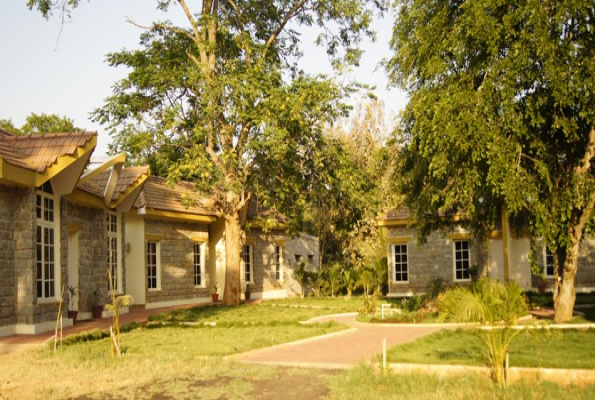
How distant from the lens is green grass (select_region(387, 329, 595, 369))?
1034 cm

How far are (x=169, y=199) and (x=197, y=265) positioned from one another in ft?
9.77

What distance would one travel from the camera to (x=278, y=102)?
21.5m

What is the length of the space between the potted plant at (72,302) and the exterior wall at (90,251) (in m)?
0.31

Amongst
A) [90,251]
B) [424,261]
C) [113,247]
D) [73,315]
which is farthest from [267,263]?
[73,315]

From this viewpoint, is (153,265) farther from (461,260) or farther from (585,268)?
(585,268)

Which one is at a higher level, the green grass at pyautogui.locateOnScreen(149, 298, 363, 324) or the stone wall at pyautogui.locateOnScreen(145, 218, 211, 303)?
the stone wall at pyautogui.locateOnScreen(145, 218, 211, 303)

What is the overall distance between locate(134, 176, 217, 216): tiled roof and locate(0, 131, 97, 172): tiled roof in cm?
725

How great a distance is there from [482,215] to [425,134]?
5.04 m

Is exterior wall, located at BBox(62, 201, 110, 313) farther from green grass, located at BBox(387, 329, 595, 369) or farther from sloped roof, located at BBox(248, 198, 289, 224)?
green grass, located at BBox(387, 329, 595, 369)

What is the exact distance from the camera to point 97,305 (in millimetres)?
20078

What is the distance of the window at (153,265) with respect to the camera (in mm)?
24875

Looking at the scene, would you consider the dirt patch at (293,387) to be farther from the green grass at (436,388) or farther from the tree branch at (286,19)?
the tree branch at (286,19)

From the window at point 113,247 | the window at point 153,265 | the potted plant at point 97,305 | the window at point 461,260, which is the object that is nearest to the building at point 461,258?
the window at point 461,260

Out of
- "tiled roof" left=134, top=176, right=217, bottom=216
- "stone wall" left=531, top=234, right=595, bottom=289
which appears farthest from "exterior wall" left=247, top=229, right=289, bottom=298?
"stone wall" left=531, top=234, right=595, bottom=289
